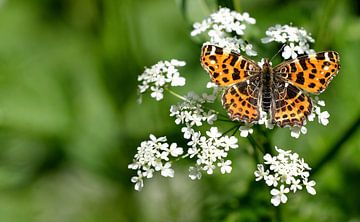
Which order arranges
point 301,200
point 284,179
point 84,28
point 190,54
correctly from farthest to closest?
point 84,28, point 190,54, point 301,200, point 284,179

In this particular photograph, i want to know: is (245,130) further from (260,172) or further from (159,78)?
(159,78)

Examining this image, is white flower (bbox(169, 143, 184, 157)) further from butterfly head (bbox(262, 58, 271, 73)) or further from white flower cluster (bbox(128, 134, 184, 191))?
butterfly head (bbox(262, 58, 271, 73))

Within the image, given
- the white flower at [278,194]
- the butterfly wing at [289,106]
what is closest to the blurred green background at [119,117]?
the white flower at [278,194]

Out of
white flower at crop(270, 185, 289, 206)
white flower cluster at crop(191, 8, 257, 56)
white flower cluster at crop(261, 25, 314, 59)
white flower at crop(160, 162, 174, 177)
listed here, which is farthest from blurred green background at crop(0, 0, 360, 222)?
white flower at crop(160, 162, 174, 177)

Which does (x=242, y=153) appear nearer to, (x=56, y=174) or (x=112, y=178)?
(x=112, y=178)

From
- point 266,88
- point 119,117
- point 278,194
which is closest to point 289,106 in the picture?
point 266,88

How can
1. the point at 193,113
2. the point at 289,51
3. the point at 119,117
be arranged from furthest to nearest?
the point at 119,117 → the point at 289,51 → the point at 193,113

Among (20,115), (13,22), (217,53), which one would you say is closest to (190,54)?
(20,115)

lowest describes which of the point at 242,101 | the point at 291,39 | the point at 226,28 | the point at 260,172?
the point at 260,172
